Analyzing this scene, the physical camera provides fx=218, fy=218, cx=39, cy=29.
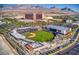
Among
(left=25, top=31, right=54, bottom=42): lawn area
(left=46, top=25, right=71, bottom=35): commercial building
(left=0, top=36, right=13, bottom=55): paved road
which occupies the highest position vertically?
(left=46, top=25, right=71, bottom=35): commercial building

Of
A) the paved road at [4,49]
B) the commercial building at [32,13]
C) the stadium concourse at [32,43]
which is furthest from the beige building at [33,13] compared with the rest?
the paved road at [4,49]

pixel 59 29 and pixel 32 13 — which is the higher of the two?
pixel 32 13

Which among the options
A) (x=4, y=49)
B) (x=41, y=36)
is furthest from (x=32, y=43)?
(x=4, y=49)

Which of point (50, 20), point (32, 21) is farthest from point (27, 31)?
point (50, 20)

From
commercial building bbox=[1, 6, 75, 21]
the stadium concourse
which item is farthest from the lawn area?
commercial building bbox=[1, 6, 75, 21]

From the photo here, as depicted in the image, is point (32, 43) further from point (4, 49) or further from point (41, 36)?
point (4, 49)

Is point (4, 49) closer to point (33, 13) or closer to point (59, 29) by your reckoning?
point (33, 13)

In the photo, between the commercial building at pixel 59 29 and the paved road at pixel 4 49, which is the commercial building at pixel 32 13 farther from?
the paved road at pixel 4 49

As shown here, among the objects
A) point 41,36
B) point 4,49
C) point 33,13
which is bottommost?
point 4,49

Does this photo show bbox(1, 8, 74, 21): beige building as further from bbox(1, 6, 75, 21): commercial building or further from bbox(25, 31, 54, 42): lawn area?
bbox(25, 31, 54, 42): lawn area

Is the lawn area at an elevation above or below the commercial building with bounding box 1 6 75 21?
below

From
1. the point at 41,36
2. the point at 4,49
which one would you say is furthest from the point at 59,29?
the point at 4,49
